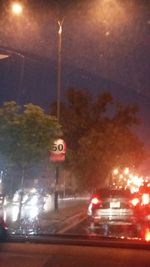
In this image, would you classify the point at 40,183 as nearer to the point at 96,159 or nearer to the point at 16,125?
the point at 16,125

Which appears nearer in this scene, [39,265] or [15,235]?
[39,265]

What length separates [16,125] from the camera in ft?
69.3

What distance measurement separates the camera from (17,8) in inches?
870

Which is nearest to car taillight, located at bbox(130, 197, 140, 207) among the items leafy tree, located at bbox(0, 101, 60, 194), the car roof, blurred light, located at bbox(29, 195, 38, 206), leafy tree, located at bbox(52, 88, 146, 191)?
the car roof

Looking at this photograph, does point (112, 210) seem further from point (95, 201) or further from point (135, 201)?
point (135, 201)

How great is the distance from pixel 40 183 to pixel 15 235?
22663mm

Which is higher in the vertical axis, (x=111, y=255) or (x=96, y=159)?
(x=96, y=159)

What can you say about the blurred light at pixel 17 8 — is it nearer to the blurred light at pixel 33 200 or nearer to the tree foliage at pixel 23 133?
the tree foliage at pixel 23 133

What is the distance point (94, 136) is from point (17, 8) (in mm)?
27255

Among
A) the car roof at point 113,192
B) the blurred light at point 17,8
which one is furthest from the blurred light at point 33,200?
the blurred light at point 17,8

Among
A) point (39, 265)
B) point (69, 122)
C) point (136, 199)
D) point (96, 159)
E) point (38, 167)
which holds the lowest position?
point (39, 265)

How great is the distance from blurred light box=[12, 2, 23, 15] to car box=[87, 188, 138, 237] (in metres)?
7.21

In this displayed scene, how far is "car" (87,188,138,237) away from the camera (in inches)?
787

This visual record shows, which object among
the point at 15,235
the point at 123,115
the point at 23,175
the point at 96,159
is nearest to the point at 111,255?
the point at 15,235
